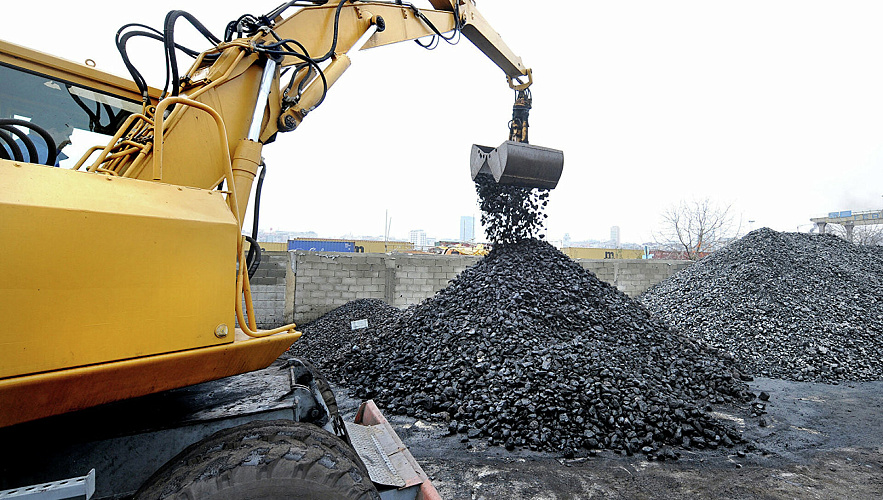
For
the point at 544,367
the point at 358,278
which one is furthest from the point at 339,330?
the point at 544,367

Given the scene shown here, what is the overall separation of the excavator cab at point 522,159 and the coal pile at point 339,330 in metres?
3.53

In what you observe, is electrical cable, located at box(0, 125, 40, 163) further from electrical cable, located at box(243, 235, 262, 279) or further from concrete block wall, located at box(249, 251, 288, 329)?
concrete block wall, located at box(249, 251, 288, 329)

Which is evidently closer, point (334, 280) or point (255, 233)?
point (255, 233)

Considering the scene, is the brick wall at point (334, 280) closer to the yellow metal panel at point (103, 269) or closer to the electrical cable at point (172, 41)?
the electrical cable at point (172, 41)

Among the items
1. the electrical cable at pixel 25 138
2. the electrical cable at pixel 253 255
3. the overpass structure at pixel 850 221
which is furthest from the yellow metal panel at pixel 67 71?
the overpass structure at pixel 850 221

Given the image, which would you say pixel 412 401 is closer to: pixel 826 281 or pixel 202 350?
pixel 202 350

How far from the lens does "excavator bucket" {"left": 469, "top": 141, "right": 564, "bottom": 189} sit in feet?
21.5

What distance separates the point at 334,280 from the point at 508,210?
455 centimetres

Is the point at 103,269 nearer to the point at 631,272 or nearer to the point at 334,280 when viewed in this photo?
the point at 334,280

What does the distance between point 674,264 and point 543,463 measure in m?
11.0

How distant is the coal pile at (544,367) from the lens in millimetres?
4301

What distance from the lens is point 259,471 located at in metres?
1.54

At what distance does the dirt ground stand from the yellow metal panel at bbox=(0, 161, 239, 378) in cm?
258

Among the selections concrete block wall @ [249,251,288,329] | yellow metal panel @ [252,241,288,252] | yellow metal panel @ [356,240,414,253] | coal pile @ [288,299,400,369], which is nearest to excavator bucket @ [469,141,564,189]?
coal pile @ [288,299,400,369]
